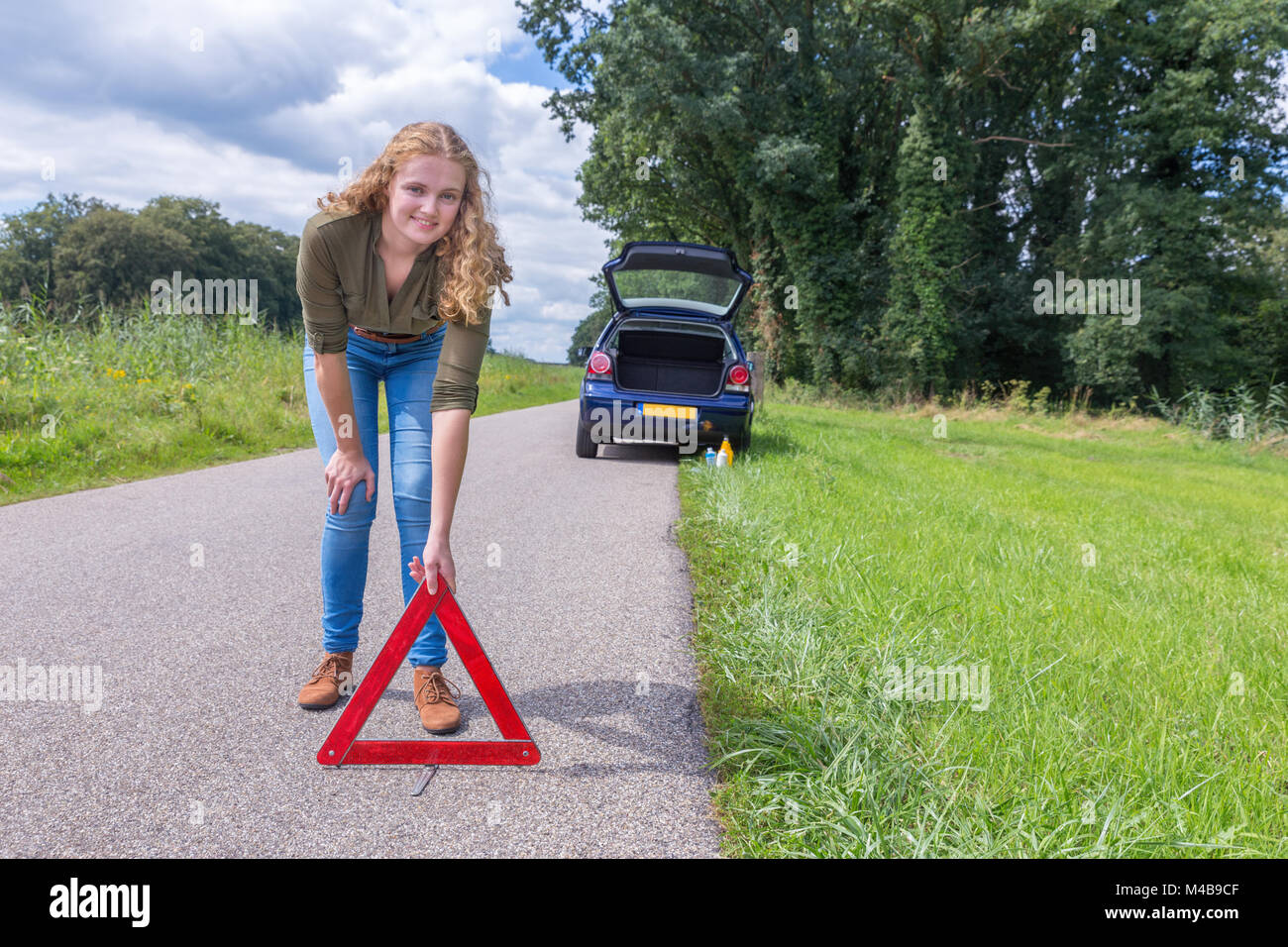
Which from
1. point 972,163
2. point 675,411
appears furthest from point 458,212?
point 972,163

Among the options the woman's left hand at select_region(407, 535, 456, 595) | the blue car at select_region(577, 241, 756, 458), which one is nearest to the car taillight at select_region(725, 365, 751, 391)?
the blue car at select_region(577, 241, 756, 458)

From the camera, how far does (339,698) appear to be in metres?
2.60

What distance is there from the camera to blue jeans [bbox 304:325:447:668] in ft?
8.29

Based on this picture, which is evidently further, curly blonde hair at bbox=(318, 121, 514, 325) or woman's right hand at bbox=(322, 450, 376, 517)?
woman's right hand at bbox=(322, 450, 376, 517)

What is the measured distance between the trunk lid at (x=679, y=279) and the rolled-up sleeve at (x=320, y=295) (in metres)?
6.40

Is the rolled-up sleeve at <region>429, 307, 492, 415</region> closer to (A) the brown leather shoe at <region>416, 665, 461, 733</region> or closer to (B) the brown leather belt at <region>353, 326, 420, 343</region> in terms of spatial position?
(B) the brown leather belt at <region>353, 326, 420, 343</region>

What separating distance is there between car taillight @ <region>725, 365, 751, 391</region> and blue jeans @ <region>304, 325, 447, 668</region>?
589 cm

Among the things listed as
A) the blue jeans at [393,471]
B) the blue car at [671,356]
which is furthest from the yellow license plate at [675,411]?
the blue jeans at [393,471]

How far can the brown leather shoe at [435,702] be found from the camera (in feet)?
7.84

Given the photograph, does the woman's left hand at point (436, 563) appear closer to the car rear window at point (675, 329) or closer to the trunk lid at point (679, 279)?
the car rear window at point (675, 329)

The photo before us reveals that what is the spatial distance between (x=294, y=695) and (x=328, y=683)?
0.51 feet

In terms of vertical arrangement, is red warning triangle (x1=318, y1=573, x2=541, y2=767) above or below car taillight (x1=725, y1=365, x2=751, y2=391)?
below

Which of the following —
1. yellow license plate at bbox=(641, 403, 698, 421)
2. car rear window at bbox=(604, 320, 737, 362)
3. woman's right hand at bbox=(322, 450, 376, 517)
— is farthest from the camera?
car rear window at bbox=(604, 320, 737, 362)
